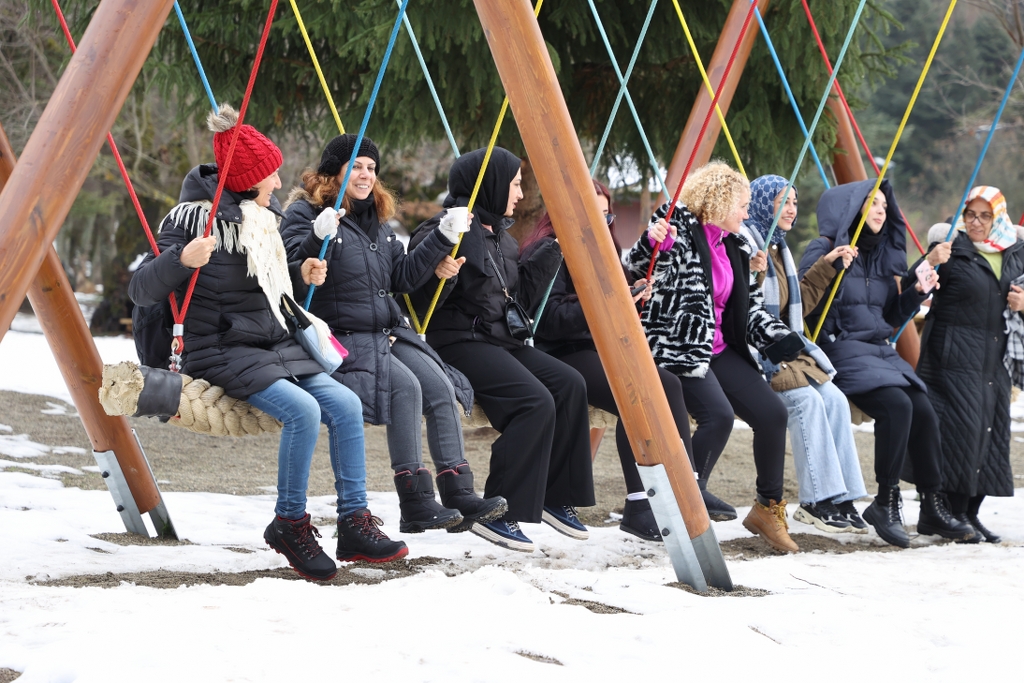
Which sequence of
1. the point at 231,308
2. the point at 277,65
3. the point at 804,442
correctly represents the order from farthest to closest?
the point at 277,65, the point at 804,442, the point at 231,308

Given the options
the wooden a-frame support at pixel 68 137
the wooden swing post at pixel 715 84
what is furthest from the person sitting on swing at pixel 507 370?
the wooden swing post at pixel 715 84

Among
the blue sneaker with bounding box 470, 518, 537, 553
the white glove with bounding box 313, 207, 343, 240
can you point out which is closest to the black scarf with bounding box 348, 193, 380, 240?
the white glove with bounding box 313, 207, 343, 240

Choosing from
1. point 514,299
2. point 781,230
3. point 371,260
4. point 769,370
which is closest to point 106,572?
point 371,260

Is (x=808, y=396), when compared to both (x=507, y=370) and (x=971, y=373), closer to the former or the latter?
(x=971, y=373)

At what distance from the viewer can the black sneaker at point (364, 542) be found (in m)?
3.94

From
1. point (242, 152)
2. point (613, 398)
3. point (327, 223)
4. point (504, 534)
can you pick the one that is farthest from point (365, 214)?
point (504, 534)

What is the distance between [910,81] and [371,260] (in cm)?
3157

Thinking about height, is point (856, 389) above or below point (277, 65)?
below

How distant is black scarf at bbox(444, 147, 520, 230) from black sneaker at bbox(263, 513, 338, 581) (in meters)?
1.37

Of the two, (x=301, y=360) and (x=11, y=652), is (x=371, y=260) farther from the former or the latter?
(x=11, y=652)

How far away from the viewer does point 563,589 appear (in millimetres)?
3973

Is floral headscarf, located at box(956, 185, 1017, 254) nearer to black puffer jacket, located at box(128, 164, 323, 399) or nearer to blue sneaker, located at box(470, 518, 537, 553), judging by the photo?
blue sneaker, located at box(470, 518, 537, 553)

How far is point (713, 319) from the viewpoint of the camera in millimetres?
4762

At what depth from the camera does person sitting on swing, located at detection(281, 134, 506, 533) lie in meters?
3.98
